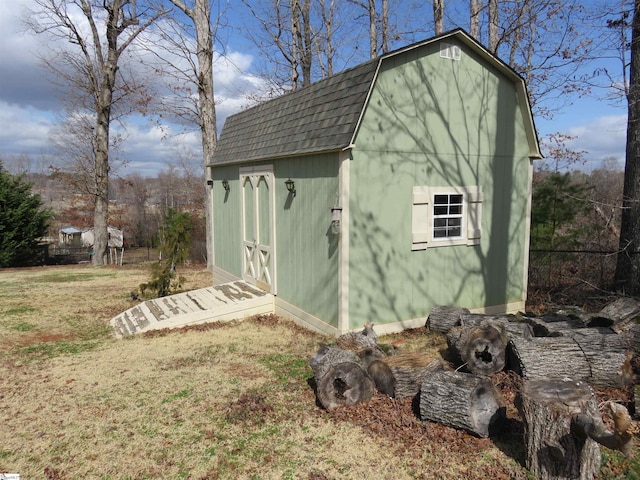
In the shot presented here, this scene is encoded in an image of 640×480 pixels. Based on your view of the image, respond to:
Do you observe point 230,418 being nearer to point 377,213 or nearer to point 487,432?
point 487,432

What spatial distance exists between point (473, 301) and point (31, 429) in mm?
6701

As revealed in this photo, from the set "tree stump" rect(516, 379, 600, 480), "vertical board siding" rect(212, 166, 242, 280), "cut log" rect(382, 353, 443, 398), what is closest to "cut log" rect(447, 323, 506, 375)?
"cut log" rect(382, 353, 443, 398)

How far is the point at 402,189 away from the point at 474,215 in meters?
1.61

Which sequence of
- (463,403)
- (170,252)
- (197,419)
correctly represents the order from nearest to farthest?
(463,403) → (197,419) → (170,252)

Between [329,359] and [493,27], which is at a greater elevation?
[493,27]

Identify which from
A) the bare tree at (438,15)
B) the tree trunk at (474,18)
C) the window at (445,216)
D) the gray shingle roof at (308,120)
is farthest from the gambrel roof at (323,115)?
the bare tree at (438,15)

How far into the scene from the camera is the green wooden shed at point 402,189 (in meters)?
A: 6.79

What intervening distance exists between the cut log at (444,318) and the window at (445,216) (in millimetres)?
1040

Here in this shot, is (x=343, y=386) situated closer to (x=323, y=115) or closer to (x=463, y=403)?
(x=463, y=403)

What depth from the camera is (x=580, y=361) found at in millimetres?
4836

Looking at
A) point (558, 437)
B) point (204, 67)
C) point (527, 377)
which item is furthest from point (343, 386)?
point (204, 67)

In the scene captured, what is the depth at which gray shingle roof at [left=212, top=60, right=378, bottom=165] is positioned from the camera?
6637mm

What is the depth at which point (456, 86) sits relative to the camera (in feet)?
24.4

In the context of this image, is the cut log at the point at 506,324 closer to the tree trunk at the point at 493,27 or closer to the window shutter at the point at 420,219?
the window shutter at the point at 420,219
